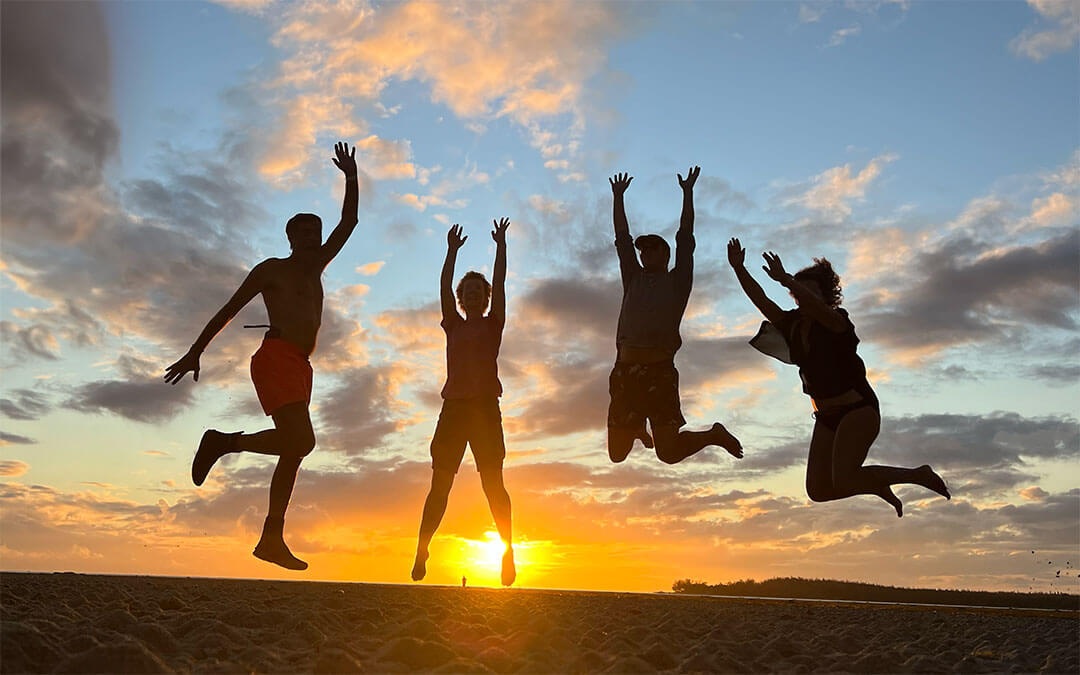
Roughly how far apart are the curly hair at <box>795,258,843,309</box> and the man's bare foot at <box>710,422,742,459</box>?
4.46ft

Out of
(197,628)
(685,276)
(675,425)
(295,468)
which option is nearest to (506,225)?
(685,276)

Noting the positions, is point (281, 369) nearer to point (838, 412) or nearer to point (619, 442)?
point (619, 442)

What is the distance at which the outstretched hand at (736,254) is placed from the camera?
21.5 feet

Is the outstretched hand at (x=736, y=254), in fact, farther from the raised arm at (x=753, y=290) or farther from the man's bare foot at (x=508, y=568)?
the man's bare foot at (x=508, y=568)

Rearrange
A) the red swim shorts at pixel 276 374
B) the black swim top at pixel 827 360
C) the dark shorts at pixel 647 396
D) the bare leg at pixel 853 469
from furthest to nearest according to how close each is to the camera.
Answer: the dark shorts at pixel 647 396 < the red swim shorts at pixel 276 374 < the black swim top at pixel 827 360 < the bare leg at pixel 853 469

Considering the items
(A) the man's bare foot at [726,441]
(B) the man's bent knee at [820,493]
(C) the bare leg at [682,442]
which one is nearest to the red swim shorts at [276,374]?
(C) the bare leg at [682,442]

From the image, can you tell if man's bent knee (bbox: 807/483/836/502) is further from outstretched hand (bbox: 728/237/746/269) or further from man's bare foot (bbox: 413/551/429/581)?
man's bare foot (bbox: 413/551/429/581)

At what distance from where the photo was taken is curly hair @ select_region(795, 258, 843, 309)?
6504 mm

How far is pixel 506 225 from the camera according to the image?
801 centimetres

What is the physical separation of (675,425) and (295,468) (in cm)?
290

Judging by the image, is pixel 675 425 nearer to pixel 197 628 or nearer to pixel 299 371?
pixel 299 371

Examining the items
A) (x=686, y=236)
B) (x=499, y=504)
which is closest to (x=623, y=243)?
(x=686, y=236)

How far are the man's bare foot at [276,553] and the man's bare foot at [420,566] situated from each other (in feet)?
4.32

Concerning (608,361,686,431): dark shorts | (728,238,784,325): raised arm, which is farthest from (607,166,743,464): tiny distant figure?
(728,238,784,325): raised arm
